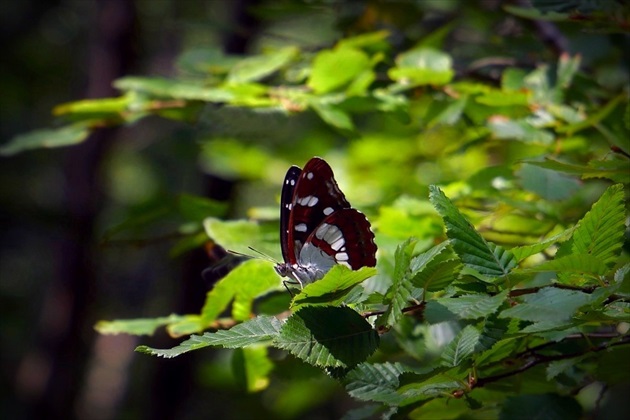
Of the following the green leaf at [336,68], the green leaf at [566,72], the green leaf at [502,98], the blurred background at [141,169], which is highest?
the green leaf at [336,68]

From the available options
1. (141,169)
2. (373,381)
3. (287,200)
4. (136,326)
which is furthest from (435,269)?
(141,169)

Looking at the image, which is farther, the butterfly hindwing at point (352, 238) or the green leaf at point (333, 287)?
the butterfly hindwing at point (352, 238)

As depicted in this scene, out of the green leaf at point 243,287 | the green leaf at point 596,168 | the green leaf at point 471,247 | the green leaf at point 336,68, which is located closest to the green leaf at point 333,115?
the green leaf at point 336,68

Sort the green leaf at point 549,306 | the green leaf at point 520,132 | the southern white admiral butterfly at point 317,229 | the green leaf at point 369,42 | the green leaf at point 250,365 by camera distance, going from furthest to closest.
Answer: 1. the green leaf at point 369,42
2. the green leaf at point 520,132
3. the green leaf at point 250,365
4. the southern white admiral butterfly at point 317,229
5. the green leaf at point 549,306

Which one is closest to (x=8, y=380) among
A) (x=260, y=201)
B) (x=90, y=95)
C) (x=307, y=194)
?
(x=260, y=201)

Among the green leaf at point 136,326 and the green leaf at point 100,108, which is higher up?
the green leaf at point 100,108

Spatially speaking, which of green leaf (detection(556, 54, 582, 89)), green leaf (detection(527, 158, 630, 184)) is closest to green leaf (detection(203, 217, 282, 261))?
green leaf (detection(527, 158, 630, 184))

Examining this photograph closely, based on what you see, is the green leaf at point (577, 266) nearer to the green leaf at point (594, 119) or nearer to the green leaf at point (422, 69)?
the green leaf at point (594, 119)
